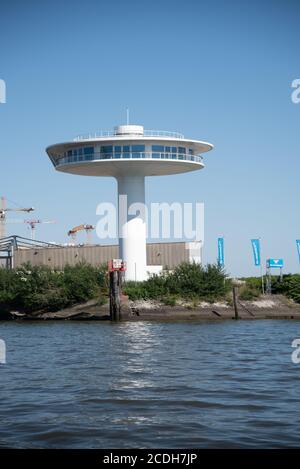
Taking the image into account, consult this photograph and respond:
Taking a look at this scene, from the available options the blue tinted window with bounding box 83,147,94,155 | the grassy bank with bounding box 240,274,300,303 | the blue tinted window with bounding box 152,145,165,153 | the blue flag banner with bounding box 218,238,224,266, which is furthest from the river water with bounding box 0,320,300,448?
the blue tinted window with bounding box 83,147,94,155

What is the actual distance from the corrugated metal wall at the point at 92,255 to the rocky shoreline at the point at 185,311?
1271 centimetres

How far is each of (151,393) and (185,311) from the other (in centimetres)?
3483

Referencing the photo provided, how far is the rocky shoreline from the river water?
15.7 m

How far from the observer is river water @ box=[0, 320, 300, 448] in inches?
683

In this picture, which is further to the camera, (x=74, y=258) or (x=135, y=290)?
(x=74, y=258)

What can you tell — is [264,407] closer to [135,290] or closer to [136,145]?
[135,290]

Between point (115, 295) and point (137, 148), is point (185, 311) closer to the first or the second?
point (115, 295)

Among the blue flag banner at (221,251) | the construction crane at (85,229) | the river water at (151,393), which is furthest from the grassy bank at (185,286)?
the construction crane at (85,229)

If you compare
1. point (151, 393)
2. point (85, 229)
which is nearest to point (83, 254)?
point (151, 393)

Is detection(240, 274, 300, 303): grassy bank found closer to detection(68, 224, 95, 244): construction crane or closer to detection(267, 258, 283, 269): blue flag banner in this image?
detection(267, 258, 283, 269): blue flag banner

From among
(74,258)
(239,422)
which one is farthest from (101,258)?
(239,422)
